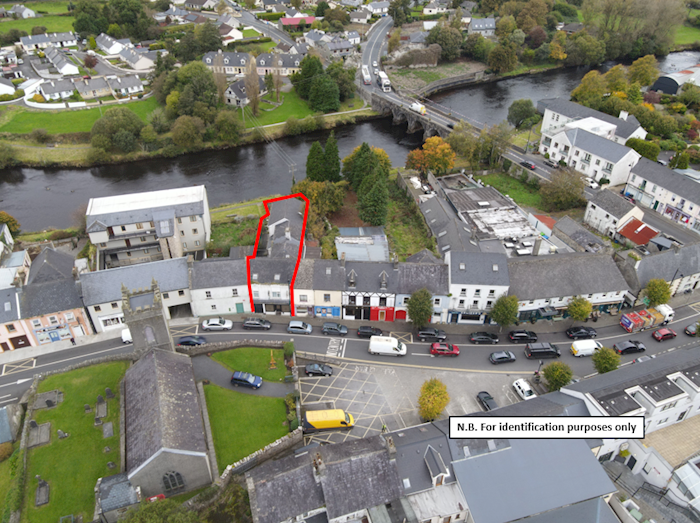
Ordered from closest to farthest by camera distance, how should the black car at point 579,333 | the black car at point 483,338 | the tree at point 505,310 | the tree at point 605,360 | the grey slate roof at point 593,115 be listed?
the tree at point 605,360 → the tree at point 505,310 → the black car at point 483,338 → the black car at point 579,333 → the grey slate roof at point 593,115

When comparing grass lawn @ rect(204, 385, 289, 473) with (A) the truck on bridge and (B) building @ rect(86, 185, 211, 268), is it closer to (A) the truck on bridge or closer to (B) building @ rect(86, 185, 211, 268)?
(B) building @ rect(86, 185, 211, 268)

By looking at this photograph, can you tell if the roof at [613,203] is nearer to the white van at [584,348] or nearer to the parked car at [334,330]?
the white van at [584,348]

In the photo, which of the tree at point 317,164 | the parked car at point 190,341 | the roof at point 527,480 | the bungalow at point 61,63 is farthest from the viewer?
the bungalow at point 61,63

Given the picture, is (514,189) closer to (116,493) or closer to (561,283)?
(561,283)

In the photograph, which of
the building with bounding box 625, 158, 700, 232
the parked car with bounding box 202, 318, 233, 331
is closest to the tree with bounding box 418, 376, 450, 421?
the parked car with bounding box 202, 318, 233, 331

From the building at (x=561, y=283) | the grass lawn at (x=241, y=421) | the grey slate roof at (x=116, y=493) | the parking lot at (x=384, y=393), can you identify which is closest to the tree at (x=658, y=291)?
the building at (x=561, y=283)

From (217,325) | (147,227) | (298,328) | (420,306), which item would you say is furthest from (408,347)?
(147,227)

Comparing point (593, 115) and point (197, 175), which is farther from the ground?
point (593, 115)
